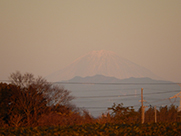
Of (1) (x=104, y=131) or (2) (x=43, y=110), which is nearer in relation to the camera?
(1) (x=104, y=131)

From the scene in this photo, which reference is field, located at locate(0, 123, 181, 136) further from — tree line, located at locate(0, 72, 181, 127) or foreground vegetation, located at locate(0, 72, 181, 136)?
tree line, located at locate(0, 72, 181, 127)

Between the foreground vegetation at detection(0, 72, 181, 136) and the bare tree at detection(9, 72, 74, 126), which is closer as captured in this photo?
the foreground vegetation at detection(0, 72, 181, 136)

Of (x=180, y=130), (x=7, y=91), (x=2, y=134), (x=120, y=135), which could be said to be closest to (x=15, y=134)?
(x=2, y=134)

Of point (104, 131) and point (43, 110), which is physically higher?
point (104, 131)

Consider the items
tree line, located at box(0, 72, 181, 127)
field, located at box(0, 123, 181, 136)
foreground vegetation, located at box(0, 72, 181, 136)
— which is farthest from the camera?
tree line, located at box(0, 72, 181, 127)

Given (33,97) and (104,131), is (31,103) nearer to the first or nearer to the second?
(33,97)

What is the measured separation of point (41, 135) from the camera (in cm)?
902

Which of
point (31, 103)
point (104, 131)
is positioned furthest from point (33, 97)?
point (104, 131)

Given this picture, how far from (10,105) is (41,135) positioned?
42812 millimetres

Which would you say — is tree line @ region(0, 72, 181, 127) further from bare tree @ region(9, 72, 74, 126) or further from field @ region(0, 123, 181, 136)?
field @ region(0, 123, 181, 136)

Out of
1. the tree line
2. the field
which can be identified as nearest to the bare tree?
the tree line

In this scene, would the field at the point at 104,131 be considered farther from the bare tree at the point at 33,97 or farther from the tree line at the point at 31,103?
the bare tree at the point at 33,97

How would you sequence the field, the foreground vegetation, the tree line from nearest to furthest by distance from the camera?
the field
the foreground vegetation
the tree line

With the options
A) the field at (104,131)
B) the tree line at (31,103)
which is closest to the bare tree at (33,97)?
the tree line at (31,103)
